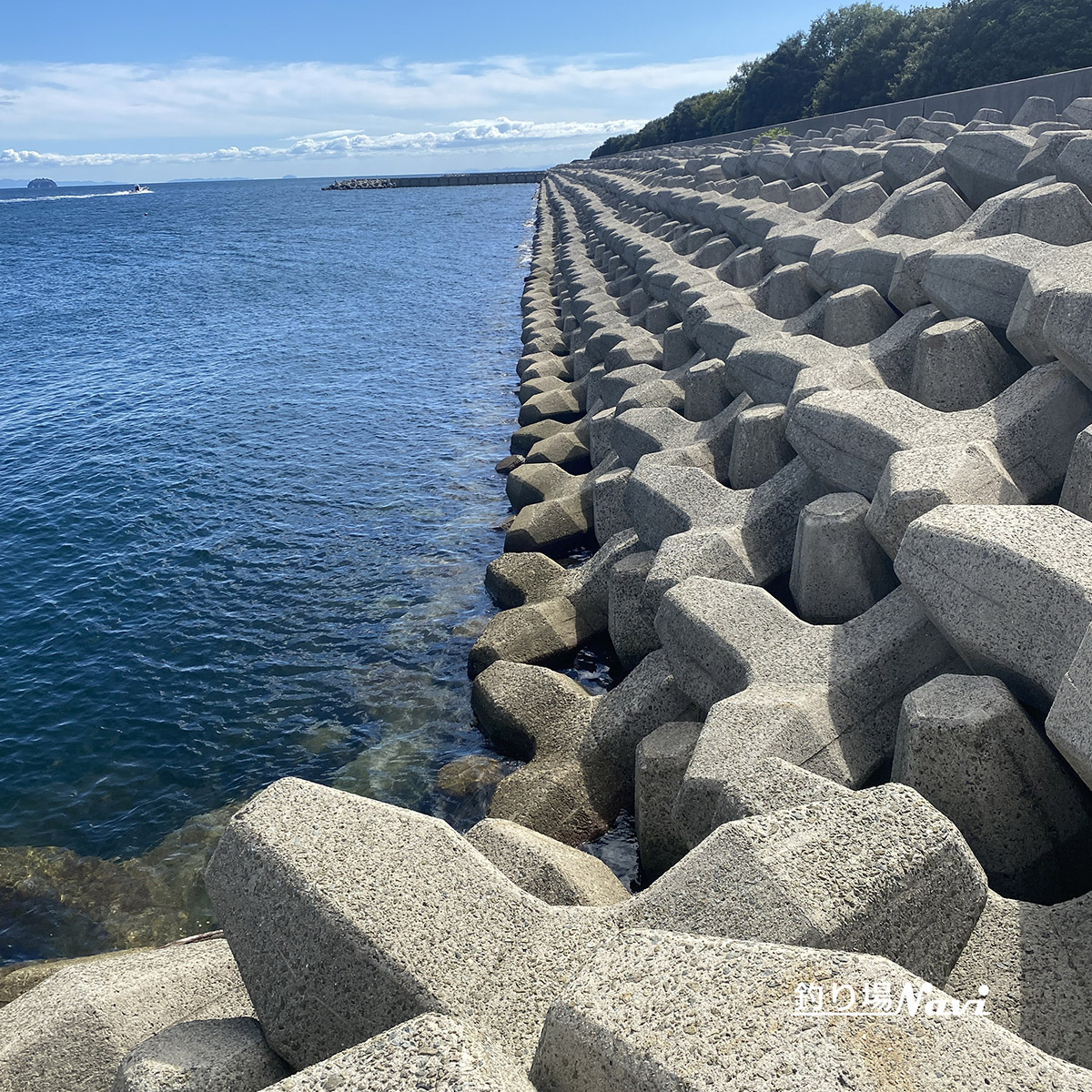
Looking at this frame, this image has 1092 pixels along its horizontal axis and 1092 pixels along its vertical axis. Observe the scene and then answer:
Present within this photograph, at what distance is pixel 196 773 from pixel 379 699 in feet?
3.66

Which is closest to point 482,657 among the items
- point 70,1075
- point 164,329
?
point 70,1075

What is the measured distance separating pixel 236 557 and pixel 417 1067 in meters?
7.09

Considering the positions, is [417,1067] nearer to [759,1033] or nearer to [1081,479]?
[759,1033]

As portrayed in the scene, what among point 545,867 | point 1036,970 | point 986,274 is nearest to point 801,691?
point 545,867

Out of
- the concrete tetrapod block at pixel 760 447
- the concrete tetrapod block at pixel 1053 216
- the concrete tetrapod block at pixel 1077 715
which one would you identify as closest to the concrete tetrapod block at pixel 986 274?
the concrete tetrapod block at pixel 1053 216

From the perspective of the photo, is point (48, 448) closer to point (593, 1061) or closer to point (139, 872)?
point (139, 872)

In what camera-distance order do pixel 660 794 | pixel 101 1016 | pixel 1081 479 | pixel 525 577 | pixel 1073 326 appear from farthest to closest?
pixel 525 577 → pixel 660 794 → pixel 1073 326 → pixel 1081 479 → pixel 101 1016

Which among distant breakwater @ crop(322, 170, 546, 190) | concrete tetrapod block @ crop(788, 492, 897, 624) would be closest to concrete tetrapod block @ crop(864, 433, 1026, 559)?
concrete tetrapod block @ crop(788, 492, 897, 624)

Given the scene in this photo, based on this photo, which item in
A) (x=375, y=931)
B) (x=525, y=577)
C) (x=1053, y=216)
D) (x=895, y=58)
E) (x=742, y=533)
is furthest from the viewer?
(x=895, y=58)

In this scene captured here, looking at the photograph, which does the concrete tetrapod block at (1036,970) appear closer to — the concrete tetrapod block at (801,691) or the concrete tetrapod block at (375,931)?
the concrete tetrapod block at (801,691)

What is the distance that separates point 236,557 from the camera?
830 centimetres

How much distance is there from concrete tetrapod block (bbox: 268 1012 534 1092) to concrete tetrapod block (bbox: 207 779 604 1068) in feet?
0.90

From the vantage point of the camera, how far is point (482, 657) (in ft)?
18.3

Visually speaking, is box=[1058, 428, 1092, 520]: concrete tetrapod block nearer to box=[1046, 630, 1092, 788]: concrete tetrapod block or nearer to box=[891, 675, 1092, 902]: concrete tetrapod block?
box=[891, 675, 1092, 902]: concrete tetrapod block
